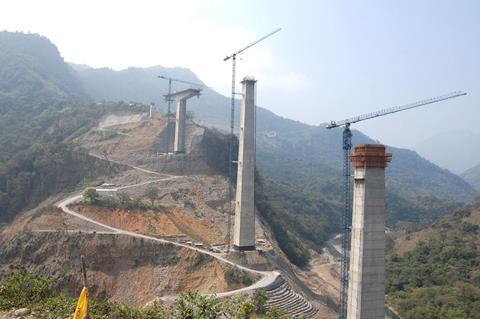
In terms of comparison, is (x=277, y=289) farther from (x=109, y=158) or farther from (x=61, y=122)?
(x=61, y=122)

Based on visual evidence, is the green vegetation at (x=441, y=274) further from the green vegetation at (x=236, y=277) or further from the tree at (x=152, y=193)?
the tree at (x=152, y=193)

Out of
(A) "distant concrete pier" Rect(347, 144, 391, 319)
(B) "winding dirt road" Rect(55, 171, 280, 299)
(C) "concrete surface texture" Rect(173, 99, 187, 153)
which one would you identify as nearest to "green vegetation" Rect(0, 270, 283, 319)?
(A) "distant concrete pier" Rect(347, 144, 391, 319)

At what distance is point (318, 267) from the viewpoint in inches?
2889

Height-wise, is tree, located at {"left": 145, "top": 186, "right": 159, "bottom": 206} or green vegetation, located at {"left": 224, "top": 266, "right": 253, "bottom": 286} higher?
tree, located at {"left": 145, "top": 186, "right": 159, "bottom": 206}

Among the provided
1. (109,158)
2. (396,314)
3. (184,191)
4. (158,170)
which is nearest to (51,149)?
(109,158)

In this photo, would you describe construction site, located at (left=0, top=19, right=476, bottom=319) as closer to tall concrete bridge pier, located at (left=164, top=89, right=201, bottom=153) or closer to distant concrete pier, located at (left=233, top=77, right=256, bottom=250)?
distant concrete pier, located at (left=233, top=77, right=256, bottom=250)

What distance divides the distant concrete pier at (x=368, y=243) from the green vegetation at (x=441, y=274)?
3169 cm

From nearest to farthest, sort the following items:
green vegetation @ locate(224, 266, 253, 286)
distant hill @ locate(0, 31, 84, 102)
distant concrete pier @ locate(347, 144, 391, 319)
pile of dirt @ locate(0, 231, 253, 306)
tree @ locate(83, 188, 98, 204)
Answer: distant concrete pier @ locate(347, 144, 391, 319) < green vegetation @ locate(224, 266, 253, 286) < pile of dirt @ locate(0, 231, 253, 306) < tree @ locate(83, 188, 98, 204) < distant hill @ locate(0, 31, 84, 102)

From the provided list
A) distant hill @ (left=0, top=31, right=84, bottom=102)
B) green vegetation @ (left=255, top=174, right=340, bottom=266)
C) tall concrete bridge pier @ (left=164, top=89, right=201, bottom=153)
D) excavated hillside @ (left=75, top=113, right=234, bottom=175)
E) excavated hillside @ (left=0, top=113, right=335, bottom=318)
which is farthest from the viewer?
distant hill @ (left=0, top=31, right=84, bottom=102)

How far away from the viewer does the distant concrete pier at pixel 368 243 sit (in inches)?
969

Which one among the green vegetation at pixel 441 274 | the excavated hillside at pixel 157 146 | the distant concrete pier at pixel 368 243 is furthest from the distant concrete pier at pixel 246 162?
the excavated hillside at pixel 157 146

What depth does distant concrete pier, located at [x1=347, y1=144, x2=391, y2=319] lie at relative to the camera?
2461 cm

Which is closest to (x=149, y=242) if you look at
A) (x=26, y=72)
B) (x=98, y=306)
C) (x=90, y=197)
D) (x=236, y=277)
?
(x=236, y=277)

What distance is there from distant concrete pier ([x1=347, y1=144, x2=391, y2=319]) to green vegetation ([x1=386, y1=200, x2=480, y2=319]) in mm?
31694
